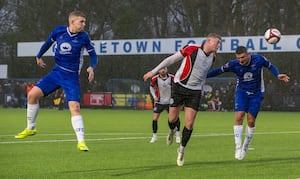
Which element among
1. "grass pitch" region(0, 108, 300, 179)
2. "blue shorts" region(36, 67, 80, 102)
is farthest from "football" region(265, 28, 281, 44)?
"blue shorts" region(36, 67, 80, 102)

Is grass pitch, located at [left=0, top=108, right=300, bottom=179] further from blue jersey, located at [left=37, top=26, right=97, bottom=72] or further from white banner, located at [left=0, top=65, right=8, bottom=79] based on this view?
white banner, located at [left=0, top=65, right=8, bottom=79]

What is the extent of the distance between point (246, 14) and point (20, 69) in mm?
21327

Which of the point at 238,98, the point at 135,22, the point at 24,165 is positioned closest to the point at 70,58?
the point at 24,165

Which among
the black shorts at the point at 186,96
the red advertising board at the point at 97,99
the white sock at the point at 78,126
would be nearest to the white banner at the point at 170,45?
the red advertising board at the point at 97,99

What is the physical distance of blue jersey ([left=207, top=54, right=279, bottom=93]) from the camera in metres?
14.2

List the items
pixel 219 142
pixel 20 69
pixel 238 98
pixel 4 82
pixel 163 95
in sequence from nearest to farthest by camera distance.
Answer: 1. pixel 238 98
2. pixel 219 142
3. pixel 163 95
4. pixel 4 82
5. pixel 20 69

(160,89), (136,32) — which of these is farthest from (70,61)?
(136,32)

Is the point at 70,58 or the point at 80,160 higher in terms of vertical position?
the point at 70,58

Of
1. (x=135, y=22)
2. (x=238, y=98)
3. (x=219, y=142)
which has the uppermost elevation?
(x=135, y=22)

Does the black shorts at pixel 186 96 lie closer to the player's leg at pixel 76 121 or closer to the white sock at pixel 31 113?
the player's leg at pixel 76 121

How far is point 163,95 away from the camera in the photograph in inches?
822

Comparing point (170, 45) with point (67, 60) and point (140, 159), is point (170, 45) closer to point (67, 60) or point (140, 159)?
point (140, 159)

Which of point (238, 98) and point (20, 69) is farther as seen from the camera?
point (20, 69)

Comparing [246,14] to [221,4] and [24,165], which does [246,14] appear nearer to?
[221,4]
